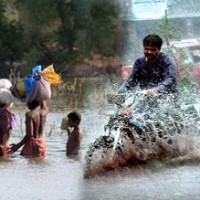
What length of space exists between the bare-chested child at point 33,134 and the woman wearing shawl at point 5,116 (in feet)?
0.41

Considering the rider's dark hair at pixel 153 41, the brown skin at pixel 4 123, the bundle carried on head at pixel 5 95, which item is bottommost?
the brown skin at pixel 4 123

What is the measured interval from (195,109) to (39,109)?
6.77 feet

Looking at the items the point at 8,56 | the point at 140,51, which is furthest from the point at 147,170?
the point at 8,56

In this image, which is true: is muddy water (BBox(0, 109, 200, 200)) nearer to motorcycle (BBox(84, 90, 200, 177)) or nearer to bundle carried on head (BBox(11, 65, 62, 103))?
motorcycle (BBox(84, 90, 200, 177))

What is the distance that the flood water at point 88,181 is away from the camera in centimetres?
901

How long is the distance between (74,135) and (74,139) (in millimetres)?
58

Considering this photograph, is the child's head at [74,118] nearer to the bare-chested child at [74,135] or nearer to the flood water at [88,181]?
the bare-chested child at [74,135]

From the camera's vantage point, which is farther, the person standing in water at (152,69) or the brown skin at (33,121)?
the brown skin at (33,121)

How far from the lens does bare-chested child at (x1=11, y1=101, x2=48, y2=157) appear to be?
1253cm

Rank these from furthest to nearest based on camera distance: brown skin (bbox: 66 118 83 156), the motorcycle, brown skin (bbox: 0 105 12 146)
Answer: brown skin (bbox: 66 118 83 156), brown skin (bbox: 0 105 12 146), the motorcycle

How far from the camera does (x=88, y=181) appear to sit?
10.1 meters

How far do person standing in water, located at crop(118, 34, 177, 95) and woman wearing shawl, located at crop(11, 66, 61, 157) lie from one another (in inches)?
52.9

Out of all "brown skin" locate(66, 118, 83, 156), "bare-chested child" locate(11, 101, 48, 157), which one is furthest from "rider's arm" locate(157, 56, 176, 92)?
"bare-chested child" locate(11, 101, 48, 157)

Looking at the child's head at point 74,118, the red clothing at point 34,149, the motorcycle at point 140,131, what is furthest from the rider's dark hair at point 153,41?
the red clothing at point 34,149
